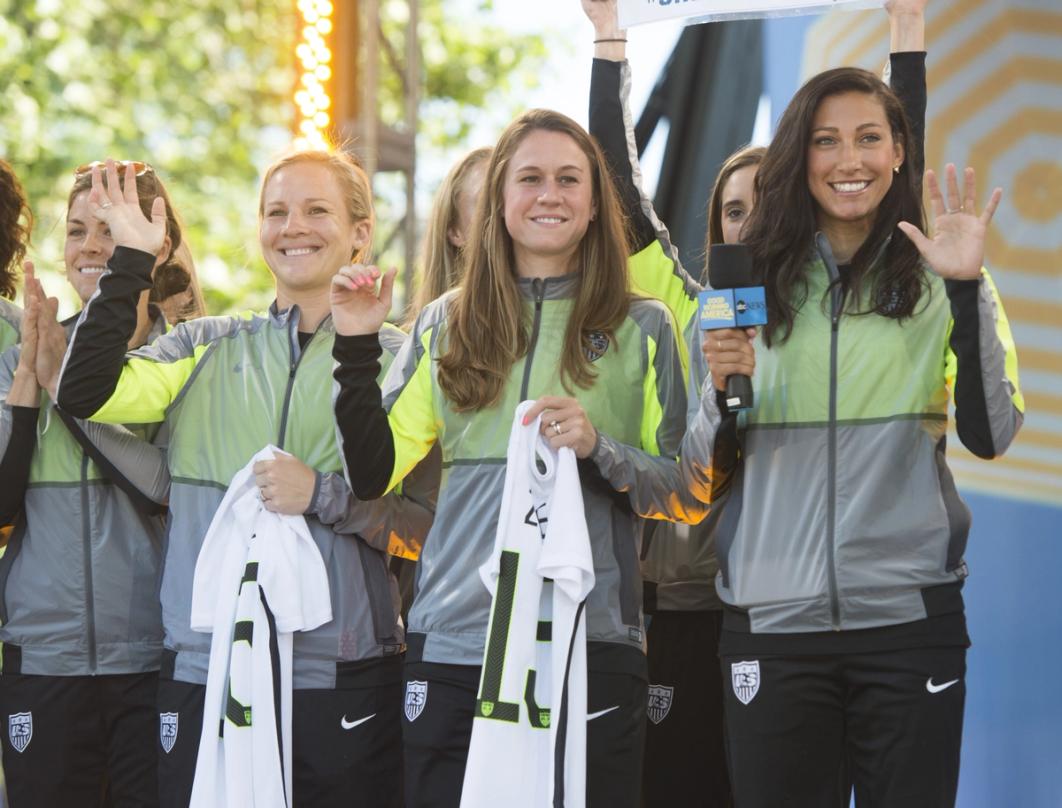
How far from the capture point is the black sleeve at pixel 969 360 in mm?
3232

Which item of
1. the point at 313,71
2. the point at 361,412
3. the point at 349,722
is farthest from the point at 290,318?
the point at 313,71

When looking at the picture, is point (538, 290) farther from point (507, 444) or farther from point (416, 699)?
point (416, 699)

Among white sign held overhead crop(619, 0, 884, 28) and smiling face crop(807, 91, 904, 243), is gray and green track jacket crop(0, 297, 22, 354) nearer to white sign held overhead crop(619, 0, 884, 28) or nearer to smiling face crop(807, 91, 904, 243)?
white sign held overhead crop(619, 0, 884, 28)

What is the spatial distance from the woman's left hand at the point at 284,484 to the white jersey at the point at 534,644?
59 centimetres

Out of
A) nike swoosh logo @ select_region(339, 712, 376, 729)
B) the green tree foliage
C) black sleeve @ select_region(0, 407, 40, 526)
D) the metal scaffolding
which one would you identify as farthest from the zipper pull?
the green tree foliage

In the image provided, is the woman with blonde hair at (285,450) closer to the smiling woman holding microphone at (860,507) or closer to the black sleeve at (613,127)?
the black sleeve at (613,127)

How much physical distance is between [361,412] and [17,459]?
3.79 ft

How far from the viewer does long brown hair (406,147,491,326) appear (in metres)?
4.75

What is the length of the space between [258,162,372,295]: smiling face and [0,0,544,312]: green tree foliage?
885 cm

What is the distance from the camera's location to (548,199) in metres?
3.75

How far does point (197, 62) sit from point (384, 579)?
13.7m

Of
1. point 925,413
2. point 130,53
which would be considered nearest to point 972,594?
point 925,413

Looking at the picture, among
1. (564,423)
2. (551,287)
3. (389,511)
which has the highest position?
(551,287)

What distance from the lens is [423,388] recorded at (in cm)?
380
